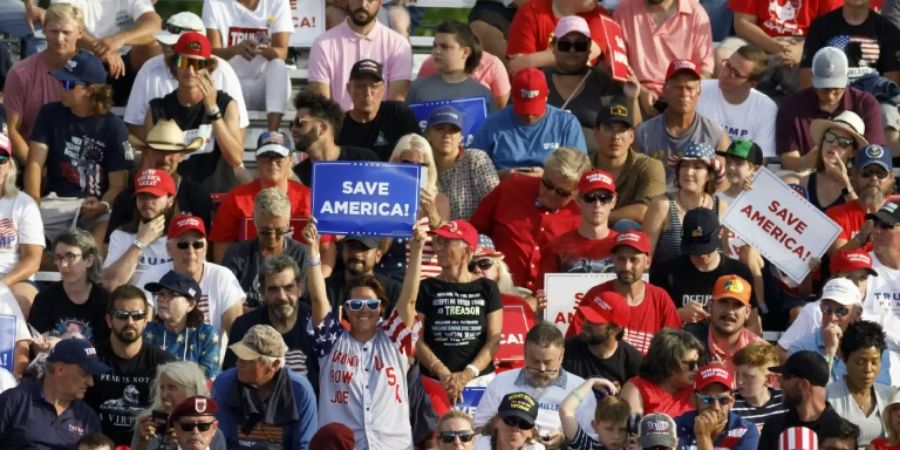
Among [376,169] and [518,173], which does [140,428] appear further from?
[518,173]

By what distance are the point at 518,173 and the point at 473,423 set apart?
2.98m

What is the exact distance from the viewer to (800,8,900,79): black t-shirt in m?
19.4

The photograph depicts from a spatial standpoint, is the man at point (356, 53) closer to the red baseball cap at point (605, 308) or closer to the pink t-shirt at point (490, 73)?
the pink t-shirt at point (490, 73)

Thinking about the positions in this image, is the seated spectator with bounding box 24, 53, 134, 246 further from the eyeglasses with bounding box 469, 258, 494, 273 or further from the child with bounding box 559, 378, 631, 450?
the child with bounding box 559, 378, 631, 450

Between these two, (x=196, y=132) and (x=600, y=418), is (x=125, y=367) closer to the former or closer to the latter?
(x=600, y=418)

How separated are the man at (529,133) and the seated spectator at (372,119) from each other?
609 millimetres

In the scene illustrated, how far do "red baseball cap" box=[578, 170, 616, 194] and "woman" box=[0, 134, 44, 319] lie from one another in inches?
141

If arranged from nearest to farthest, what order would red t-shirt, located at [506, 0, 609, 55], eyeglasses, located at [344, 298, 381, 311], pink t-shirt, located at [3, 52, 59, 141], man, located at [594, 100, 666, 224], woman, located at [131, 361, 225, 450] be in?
woman, located at [131, 361, 225, 450] < eyeglasses, located at [344, 298, 381, 311] < man, located at [594, 100, 666, 224] < pink t-shirt, located at [3, 52, 59, 141] < red t-shirt, located at [506, 0, 609, 55]

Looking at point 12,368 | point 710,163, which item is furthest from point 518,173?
point 12,368

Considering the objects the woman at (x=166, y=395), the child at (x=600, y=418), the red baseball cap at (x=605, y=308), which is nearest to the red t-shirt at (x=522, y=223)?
the red baseball cap at (x=605, y=308)

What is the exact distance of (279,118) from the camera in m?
19.0

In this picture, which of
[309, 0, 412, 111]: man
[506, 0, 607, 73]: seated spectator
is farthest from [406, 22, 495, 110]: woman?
[506, 0, 607, 73]: seated spectator

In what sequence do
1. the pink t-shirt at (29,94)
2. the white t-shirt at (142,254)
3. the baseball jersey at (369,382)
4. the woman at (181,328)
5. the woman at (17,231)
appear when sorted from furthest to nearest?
the pink t-shirt at (29,94) → the woman at (17,231) → the white t-shirt at (142,254) → the woman at (181,328) → the baseball jersey at (369,382)

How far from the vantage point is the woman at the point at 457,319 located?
15.8m
